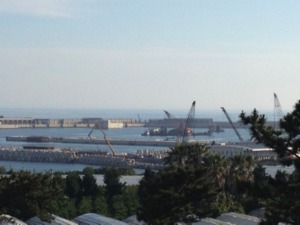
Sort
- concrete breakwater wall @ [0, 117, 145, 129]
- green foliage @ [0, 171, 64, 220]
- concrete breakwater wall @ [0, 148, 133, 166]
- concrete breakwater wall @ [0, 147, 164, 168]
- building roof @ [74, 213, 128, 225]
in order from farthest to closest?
concrete breakwater wall @ [0, 117, 145, 129] → concrete breakwater wall @ [0, 148, 133, 166] → concrete breakwater wall @ [0, 147, 164, 168] → building roof @ [74, 213, 128, 225] → green foliage @ [0, 171, 64, 220]

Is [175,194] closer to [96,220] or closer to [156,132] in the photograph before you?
[96,220]

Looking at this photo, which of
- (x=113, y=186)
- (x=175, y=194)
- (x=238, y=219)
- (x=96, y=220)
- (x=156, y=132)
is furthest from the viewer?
(x=156, y=132)

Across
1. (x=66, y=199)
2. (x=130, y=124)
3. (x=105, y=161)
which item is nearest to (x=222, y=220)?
(x=66, y=199)

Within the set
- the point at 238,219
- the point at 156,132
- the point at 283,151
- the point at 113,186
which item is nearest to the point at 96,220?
the point at 238,219

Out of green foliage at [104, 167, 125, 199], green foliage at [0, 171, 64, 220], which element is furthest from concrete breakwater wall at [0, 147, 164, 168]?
green foliage at [0, 171, 64, 220]

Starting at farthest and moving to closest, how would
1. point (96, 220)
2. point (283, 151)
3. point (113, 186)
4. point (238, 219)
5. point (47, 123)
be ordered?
point (47, 123)
point (113, 186)
point (96, 220)
point (238, 219)
point (283, 151)

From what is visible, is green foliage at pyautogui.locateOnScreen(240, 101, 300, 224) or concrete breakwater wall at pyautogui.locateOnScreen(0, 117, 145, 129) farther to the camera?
concrete breakwater wall at pyautogui.locateOnScreen(0, 117, 145, 129)

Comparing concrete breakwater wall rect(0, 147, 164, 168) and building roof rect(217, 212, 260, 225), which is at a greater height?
building roof rect(217, 212, 260, 225)

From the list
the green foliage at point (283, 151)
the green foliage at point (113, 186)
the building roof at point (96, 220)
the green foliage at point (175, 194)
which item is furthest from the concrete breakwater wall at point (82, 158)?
the green foliage at point (283, 151)

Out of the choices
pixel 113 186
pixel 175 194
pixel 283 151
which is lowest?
pixel 113 186

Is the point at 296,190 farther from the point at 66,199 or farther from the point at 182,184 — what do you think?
the point at 66,199

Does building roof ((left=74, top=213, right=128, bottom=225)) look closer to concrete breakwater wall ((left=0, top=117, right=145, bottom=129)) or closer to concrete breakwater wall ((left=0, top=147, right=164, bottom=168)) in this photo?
concrete breakwater wall ((left=0, top=147, right=164, bottom=168))
